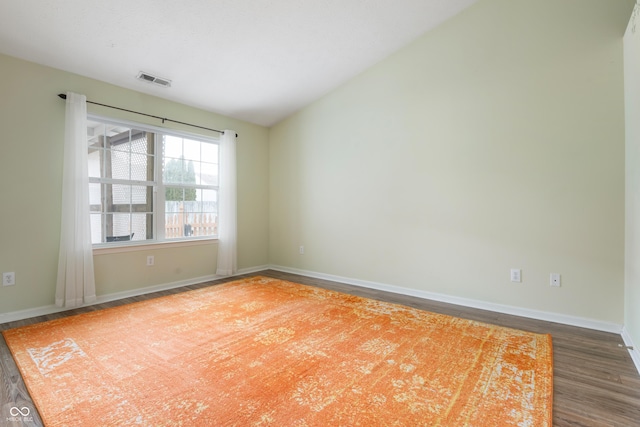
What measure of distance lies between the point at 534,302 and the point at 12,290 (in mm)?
4896

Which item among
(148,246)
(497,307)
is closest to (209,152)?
(148,246)

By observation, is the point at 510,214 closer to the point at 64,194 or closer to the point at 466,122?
the point at 466,122

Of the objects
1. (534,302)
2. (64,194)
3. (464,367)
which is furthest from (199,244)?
(534,302)

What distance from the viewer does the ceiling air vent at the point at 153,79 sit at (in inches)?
133

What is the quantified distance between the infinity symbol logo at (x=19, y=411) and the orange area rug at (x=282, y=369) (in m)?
0.05

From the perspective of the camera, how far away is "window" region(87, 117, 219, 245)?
11.6 feet

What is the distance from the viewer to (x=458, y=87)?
11.0 feet

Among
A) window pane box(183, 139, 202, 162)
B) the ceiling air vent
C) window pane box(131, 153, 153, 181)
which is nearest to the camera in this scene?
the ceiling air vent

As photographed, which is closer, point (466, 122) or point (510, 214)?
point (510, 214)

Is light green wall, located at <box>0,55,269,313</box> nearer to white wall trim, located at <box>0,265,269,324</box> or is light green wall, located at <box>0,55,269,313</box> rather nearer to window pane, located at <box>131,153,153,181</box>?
white wall trim, located at <box>0,265,269,324</box>

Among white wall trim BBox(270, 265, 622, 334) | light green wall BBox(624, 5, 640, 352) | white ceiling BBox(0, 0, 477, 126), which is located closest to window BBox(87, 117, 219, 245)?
white ceiling BBox(0, 0, 477, 126)

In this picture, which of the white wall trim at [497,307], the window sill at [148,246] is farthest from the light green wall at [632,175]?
the window sill at [148,246]

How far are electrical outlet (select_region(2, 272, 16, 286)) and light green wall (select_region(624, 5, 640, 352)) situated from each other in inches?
199

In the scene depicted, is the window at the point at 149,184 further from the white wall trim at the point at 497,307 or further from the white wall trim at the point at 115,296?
the white wall trim at the point at 497,307
